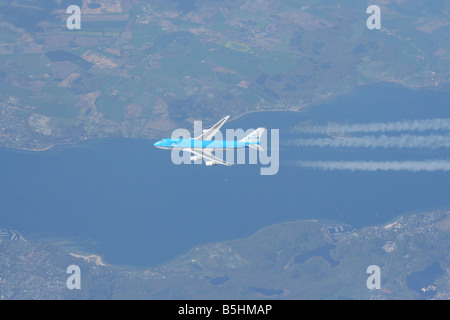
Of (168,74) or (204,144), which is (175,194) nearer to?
(204,144)

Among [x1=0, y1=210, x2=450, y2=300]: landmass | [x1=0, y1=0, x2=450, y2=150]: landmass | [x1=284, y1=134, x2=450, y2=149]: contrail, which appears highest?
[x1=0, y1=0, x2=450, y2=150]: landmass

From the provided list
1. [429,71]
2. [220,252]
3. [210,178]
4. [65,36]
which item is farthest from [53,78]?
[429,71]

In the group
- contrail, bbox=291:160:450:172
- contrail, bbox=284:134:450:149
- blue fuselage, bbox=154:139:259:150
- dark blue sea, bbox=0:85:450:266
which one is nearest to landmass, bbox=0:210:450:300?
dark blue sea, bbox=0:85:450:266

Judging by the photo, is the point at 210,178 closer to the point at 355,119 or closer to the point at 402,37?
the point at 355,119

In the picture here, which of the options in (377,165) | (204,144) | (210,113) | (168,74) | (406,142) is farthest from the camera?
(168,74)

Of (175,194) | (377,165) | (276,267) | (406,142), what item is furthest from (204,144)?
(406,142)

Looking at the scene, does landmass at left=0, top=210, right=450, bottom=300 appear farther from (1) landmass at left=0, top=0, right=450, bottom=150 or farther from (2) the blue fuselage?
(1) landmass at left=0, top=0, right=450, bottom=150

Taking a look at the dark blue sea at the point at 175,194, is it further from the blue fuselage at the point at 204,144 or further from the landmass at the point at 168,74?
the blue fuselage at the point at 204,144
